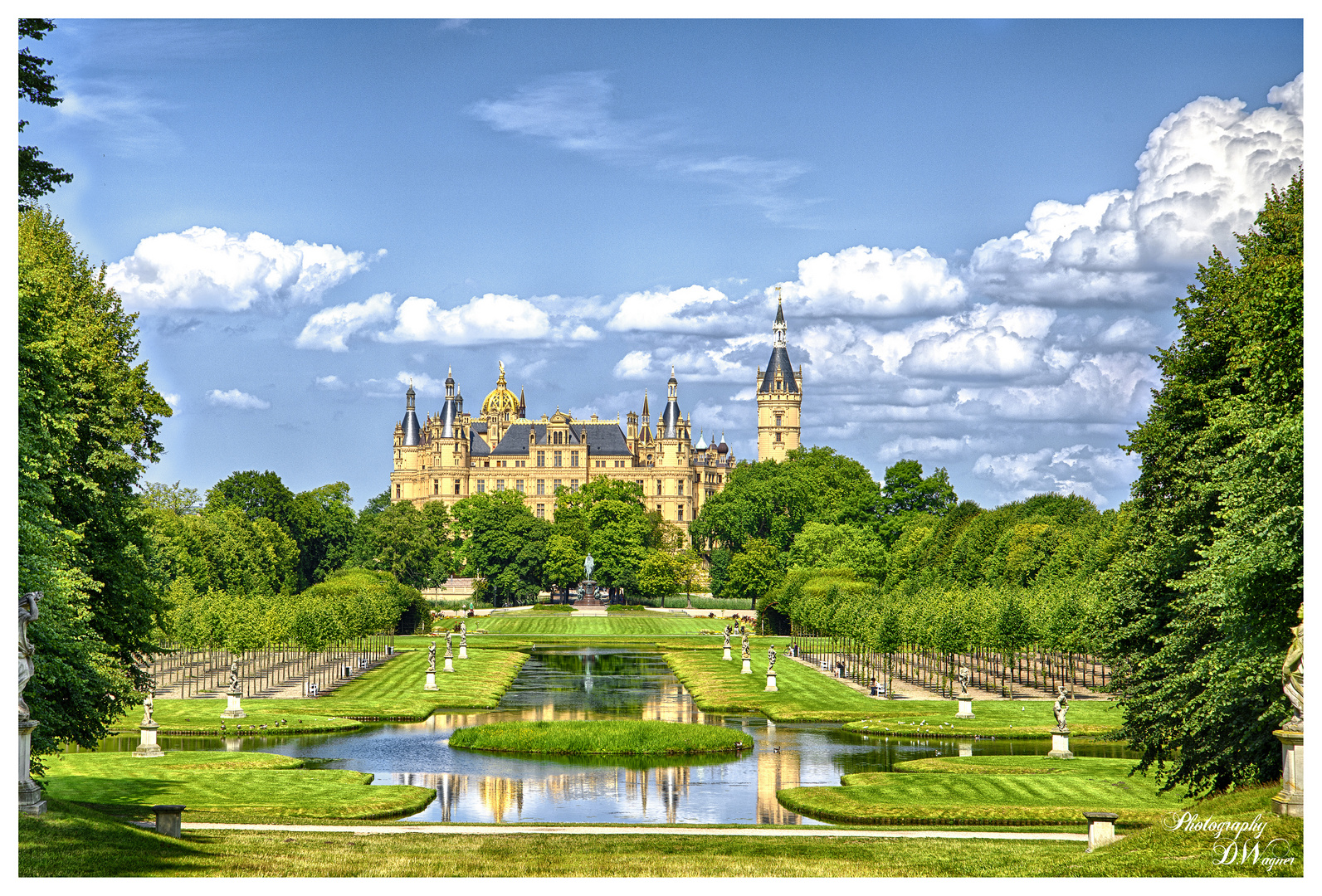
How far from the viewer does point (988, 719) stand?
4919cm

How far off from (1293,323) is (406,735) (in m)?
31.4

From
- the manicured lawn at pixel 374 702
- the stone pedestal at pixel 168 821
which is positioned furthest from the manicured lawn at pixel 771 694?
the stone pedestal at pixel 168 821

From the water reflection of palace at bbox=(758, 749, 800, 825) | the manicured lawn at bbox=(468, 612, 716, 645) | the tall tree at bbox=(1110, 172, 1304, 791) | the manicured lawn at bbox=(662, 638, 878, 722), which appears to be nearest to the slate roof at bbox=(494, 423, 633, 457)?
the manicured lawn at bbox=(468, 612, 716, 645)

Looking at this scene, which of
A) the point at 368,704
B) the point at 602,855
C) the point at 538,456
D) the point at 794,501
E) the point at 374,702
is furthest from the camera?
the point at 538,456

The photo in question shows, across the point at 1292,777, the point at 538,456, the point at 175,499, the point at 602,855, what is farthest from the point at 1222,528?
the point at 538,456

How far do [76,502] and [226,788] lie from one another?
8.85 m

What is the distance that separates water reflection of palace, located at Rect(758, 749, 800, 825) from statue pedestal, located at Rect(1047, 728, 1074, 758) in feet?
24.1

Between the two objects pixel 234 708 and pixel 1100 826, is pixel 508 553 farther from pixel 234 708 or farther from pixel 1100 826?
pixel 1100 826

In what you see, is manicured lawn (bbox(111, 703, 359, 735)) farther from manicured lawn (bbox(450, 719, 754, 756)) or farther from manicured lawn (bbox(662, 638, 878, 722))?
manicured lawn (bbox(662, 638, 878, 722))

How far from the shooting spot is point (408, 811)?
3188 centimetres

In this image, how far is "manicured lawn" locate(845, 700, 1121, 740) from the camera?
4628 centimetres

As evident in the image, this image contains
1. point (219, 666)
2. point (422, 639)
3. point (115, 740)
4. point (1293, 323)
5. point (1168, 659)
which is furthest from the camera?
point (422, 639)
